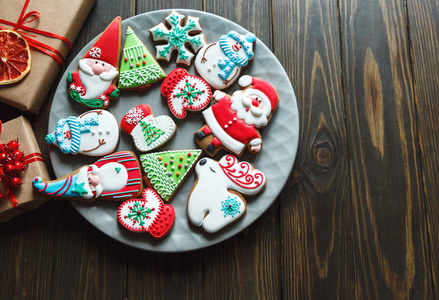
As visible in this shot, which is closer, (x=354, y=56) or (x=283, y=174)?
(x=283, y=174)

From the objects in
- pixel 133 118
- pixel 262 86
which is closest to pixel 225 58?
pixel 262 86

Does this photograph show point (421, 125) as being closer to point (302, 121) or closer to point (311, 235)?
point (302, 121)

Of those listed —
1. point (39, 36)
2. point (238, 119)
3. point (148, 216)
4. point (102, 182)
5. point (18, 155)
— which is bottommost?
point (148, 216)

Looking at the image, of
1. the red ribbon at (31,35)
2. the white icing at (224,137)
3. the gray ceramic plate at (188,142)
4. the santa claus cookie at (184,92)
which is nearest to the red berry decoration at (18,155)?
the gray ceramic plate at (188,142)

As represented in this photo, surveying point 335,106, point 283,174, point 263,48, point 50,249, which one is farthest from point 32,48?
point 335,106

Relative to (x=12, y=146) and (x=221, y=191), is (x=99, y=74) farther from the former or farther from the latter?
(x=221, y=191)
